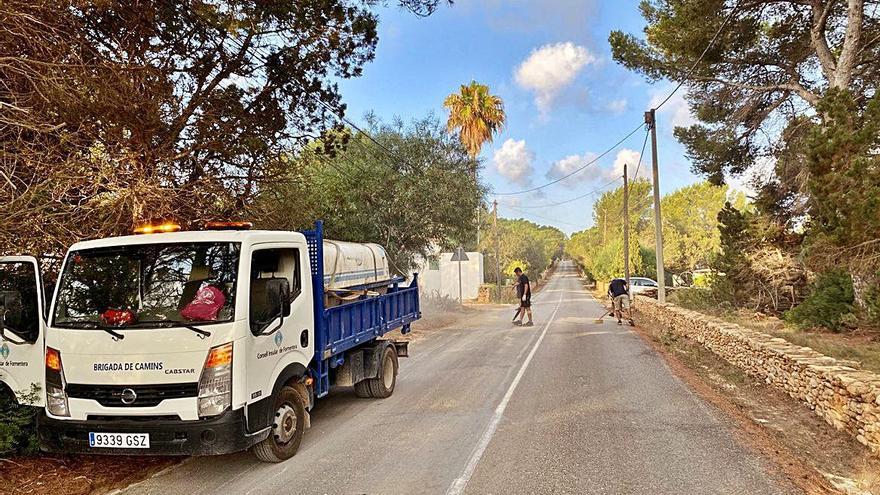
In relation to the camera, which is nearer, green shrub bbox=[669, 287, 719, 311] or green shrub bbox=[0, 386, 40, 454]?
green shrub bbox=[0, 386, 40, 454]

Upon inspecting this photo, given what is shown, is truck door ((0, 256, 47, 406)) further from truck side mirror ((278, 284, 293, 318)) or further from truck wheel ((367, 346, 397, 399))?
truck wheel ((367, 346, 397, 399))

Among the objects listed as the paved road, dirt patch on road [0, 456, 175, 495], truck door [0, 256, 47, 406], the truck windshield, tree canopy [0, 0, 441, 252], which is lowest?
the paved road

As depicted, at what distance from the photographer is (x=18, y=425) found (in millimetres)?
5094

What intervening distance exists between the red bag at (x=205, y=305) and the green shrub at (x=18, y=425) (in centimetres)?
171

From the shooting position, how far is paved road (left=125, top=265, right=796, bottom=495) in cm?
468

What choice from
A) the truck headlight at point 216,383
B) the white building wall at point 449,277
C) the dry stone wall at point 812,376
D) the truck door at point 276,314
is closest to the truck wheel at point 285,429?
the truck door at point 276,314

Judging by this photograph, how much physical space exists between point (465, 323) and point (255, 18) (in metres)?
15.8

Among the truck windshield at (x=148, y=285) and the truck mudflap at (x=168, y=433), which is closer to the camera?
the truck mudflap at (x=168, y=433)

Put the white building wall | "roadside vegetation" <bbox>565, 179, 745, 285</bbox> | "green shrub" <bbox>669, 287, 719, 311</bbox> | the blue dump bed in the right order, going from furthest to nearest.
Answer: "roadside vegetation" <bbox>565, 179, 745, 285</bbox> → the white building wall → "green shrub" <bbox>669, 287, 719, 311</bbox> → the blue dump bed

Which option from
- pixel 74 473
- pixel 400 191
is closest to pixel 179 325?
pixel 74 473

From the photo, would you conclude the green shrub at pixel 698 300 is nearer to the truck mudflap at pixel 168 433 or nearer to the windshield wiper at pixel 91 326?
Result: the truck mudflap at pixel 168 433

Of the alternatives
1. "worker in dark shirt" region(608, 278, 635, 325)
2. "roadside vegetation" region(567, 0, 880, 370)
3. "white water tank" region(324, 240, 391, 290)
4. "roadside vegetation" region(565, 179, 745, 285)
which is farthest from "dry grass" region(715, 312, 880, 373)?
"roadside vegetation" region(565, 179, 745, 285)

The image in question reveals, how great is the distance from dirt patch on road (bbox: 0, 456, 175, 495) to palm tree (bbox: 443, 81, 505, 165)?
2587cm

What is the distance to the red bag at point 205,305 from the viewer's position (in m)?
4.71
